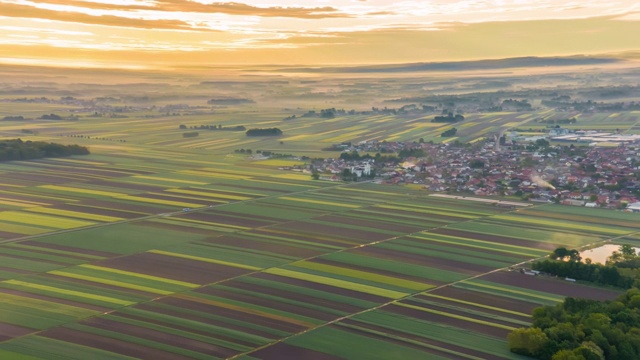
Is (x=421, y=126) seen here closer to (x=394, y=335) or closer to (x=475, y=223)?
(x=475, y=223)

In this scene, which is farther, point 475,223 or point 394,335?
point 475,223

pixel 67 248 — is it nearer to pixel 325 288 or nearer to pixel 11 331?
pixel 11 331

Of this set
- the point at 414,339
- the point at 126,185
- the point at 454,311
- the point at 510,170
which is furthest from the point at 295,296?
the point at 510,170

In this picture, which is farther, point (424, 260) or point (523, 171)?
point (523, 171)

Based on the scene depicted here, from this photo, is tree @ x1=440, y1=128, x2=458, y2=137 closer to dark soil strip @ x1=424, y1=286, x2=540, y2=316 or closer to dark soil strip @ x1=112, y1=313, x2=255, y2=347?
dark soil strip @ x1=424, y1=286, x2=540, y2=316

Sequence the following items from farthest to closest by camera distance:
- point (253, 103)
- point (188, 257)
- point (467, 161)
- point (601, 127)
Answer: point (253, 103), point (601, 127), point (467, 161), point (188, 257)

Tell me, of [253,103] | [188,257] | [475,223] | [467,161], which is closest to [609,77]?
[253,103]

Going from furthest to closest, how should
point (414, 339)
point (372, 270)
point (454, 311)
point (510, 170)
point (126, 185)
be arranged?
point (510, 170) → point (126, 185) → point (372, 270) → point (454, 311) → point (414, 339)

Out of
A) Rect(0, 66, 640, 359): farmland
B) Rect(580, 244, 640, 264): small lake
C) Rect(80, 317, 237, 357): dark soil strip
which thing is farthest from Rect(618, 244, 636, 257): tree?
Rect(80, 317, 237, 357): dark soil strip
